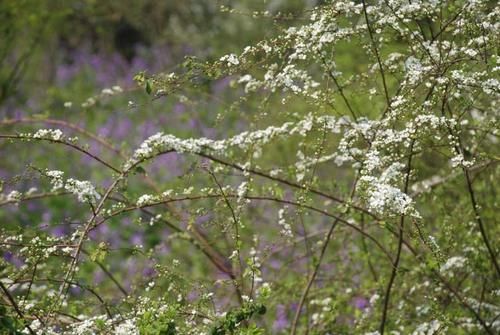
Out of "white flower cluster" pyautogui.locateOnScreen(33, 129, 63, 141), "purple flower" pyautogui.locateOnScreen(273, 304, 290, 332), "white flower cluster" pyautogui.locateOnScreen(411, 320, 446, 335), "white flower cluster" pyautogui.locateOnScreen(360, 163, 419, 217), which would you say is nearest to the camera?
"white flower cluster" pyautogui.locateOnScreen(360, 163, 419, 217)

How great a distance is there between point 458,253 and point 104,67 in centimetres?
802

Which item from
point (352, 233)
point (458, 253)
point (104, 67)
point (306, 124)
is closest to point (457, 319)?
point (458, 253)

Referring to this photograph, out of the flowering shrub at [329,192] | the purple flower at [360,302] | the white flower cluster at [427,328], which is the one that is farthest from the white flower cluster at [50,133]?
the purple flower at [360,302]

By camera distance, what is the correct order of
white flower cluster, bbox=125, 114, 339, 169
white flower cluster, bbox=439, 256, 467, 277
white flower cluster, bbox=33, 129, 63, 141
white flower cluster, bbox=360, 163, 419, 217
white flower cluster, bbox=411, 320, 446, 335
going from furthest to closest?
white flower cluster, bbox=439, 256, 467, 277
white flower cluster, bbox=411, 320, 446, 335
white flower cluster, bbox=125, 114, 339, 169
white flower cluster, bbox=33, 129, 63, 141
white flower cluster, bbox=360, 163, 419, 217

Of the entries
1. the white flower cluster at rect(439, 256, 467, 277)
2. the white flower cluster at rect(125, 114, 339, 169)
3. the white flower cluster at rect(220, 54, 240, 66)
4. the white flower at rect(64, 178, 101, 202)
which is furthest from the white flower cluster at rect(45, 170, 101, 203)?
the white flower cluster at rect(439, 256, 467, 277)

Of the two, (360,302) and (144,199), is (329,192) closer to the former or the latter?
(360,302)

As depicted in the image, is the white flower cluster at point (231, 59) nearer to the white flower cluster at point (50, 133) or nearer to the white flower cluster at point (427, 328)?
the white flower cluster at point (50, 133)

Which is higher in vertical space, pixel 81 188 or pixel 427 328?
pixel 81 188

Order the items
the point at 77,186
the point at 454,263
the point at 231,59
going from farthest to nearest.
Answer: the point at 454,263 < the point at 231,59 < the point at 77,186

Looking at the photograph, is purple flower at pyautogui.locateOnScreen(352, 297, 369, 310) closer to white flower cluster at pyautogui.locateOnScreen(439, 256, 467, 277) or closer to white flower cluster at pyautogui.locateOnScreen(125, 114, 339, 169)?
white flower cluster at pyautogui.locateOnScreen(439, 256, 467, 277)

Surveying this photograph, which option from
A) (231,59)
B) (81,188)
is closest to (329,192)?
(231,59)

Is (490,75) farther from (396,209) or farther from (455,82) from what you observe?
(396,209)

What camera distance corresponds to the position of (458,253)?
12.3 ft

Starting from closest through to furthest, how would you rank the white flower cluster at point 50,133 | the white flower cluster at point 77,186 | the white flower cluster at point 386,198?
the white flower cluster at point 386,198
the white flower cluster at point 77,186
the white flower cluster at point 50,133
